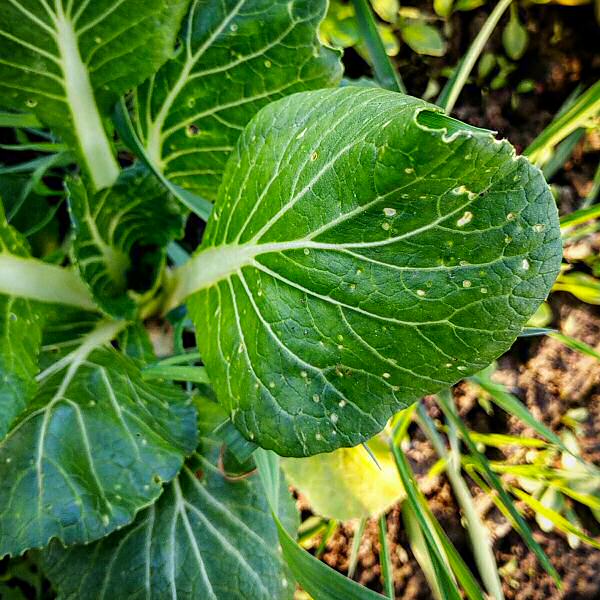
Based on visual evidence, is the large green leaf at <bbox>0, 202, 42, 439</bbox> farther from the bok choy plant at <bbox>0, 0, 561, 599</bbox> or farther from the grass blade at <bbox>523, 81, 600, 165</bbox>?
the grass blade at <bbox>523, 81, 600, 165</bbox>

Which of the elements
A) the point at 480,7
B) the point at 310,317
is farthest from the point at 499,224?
the point at 480,7

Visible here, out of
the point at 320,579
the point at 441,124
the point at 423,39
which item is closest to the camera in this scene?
the point at 441,124

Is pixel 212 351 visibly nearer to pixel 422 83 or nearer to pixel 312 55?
pixel 312 55

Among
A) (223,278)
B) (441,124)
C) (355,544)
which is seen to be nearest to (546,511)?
(355,544)

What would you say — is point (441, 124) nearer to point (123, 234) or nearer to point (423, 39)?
point (123, 234)

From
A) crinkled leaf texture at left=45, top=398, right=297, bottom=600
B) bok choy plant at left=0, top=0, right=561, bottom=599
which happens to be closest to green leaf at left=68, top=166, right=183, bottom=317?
bok choy plant at left=0, top=0, right=561, bottom=599

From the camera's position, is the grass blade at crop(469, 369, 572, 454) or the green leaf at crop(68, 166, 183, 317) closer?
the green leaf at crop(68, 166, 183, 317)
